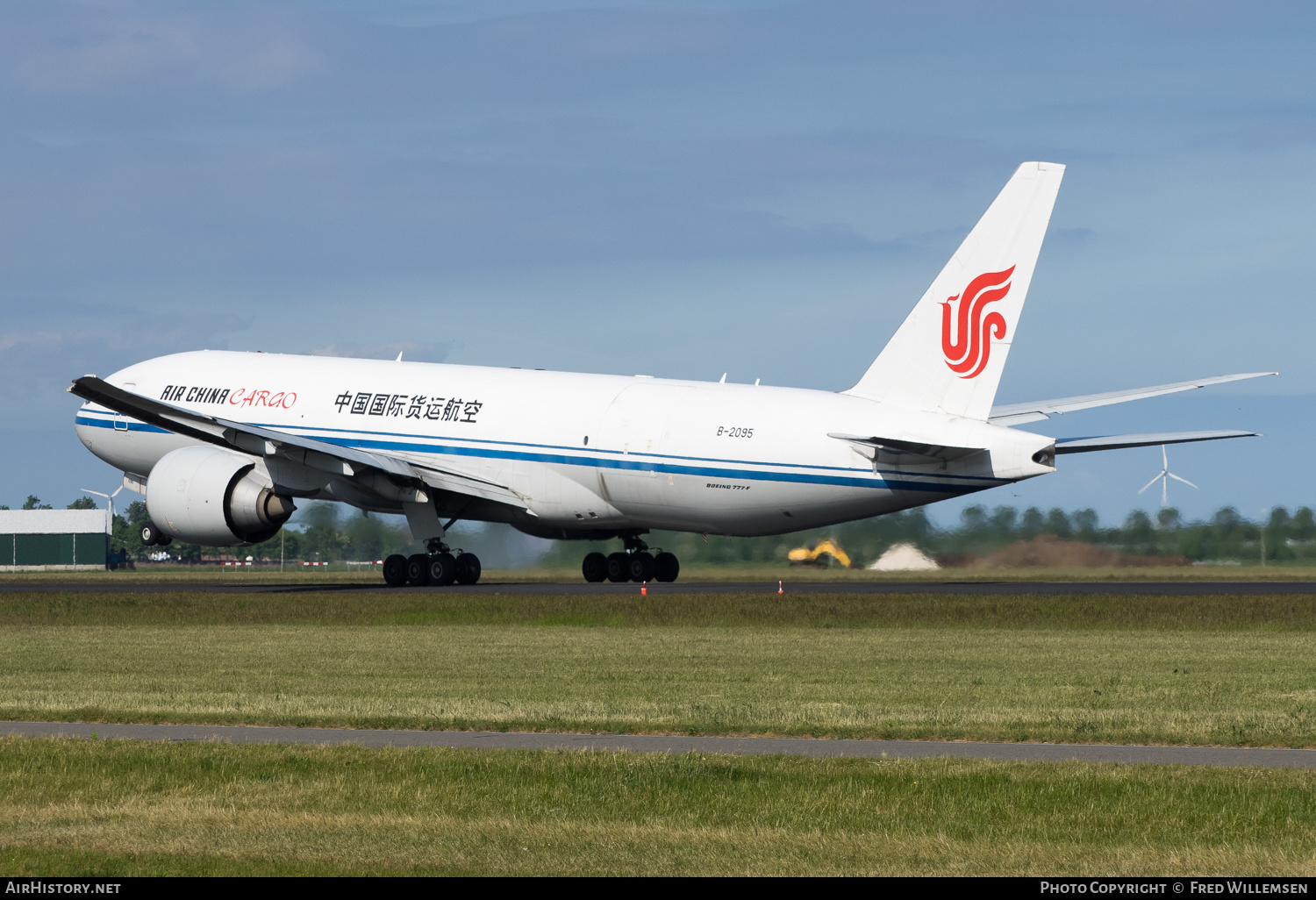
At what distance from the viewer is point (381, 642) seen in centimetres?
3116

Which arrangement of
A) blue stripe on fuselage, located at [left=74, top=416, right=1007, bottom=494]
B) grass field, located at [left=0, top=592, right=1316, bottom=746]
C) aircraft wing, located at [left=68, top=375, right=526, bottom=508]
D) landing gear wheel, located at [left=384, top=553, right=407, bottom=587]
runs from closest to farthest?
grass field, located at [left=0, top=592, right=1316, bottom=746] → blue stripe on fuselage, located at [left=74, top=416, right=1007, bottom=494] → aircraft wing, located at [left=68, top=375, right=526, bottom=508] → landing gear wheel, located at [left=384, top=553, right=407, bottom=587]

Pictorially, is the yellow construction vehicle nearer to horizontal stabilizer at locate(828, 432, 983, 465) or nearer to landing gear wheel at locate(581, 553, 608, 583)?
landing gear wheel at locate(581, 553, 608, 583)

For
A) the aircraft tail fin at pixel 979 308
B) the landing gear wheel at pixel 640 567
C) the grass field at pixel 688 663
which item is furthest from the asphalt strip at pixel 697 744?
the landing gear wheel at pixel 640 567

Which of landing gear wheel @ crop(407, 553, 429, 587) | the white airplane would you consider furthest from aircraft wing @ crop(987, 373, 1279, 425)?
landing gear wheel @ crop(407, 553, 429, 587)

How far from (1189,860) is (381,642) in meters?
21.6

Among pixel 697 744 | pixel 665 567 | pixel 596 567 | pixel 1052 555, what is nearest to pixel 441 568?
pixel 596 567

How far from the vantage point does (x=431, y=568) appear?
47.4 m

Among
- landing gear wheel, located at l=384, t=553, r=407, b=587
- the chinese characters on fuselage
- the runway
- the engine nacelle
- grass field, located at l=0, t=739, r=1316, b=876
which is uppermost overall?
the chinese characters on fuselage

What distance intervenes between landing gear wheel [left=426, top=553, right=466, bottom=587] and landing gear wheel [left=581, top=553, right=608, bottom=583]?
495 cm

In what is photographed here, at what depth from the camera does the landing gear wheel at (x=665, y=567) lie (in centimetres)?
4975

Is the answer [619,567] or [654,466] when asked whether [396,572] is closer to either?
[619,567]

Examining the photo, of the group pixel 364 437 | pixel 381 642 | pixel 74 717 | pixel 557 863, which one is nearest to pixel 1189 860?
pixel 557 863

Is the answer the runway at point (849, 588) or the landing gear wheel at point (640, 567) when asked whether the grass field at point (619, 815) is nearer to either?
the runway at point (849, 588)

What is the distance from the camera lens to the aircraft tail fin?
131ft
